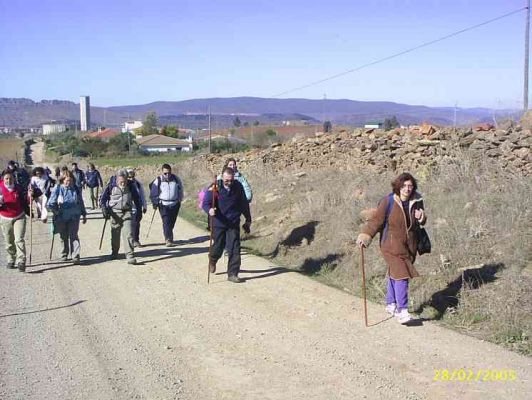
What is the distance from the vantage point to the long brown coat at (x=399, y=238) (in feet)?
25.2

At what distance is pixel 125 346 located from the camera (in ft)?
23.2

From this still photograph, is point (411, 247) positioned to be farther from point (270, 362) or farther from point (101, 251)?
point (101, 251)

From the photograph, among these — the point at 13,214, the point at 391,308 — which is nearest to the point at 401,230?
the point at 391,308

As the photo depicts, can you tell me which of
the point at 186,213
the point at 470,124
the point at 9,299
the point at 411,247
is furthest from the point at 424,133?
the point at 9,299

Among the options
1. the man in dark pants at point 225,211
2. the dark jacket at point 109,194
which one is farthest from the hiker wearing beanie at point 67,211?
the man in dark pants at point 225,211

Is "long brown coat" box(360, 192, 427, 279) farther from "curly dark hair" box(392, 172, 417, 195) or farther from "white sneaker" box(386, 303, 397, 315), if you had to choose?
"white sneaker" box(386, 303, 397, 315)

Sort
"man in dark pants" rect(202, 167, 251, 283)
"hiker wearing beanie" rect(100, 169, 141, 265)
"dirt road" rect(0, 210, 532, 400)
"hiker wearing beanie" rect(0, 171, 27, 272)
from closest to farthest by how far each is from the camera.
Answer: "dirt road" rect(0, 210, 532, 400), "man in dark pants" rect(202, 167, 251, 283), "hiker wearing beanie" rect(0, 171, 27, 272), "hiker wearing beanie" rect(100, 169, 141, 265)

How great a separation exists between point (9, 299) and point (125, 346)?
3.11m

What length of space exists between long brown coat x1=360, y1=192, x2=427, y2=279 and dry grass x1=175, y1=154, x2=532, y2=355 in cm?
76

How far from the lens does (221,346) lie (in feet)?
23.0

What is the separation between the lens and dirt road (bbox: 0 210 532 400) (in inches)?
231

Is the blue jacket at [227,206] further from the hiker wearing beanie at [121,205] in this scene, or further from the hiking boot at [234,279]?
the hiker wearing beanie at [121,205]

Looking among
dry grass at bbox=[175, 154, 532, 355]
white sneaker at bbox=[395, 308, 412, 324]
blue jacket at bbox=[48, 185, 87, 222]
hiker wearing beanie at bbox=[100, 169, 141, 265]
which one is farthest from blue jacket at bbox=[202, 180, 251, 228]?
white sneaker at bbox=[395, 308, 412, 324]

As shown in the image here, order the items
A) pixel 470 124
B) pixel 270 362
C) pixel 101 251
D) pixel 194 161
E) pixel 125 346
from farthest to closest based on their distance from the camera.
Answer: pixel 194 161 → pixel 470 124 → pixel 101 251 → pixel 125 346 → pixel 270 362
